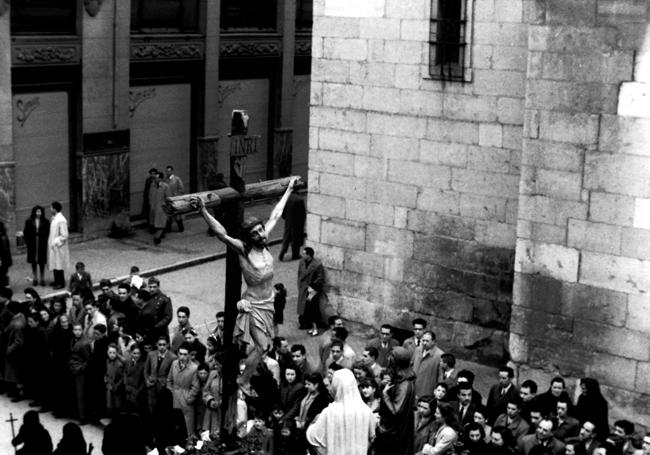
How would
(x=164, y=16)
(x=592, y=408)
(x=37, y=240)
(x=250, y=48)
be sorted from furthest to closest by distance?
(x=250, y=48), (x=164, y=16), (x=37, y=240), (x=592, y=408)

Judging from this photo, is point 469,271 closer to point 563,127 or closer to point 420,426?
point 563,127

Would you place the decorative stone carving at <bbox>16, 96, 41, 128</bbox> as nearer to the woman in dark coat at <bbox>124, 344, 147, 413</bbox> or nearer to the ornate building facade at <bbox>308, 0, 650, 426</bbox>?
the ornate building facade at <bbox>308, 0, 650, 426</bbox>

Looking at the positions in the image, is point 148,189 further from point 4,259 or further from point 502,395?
point 502,395

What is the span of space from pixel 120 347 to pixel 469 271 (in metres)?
5.94

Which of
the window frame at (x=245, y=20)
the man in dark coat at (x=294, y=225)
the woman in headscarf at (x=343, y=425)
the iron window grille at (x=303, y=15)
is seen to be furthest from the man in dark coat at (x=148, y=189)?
the woman in headscarf at (x=343, y=425)

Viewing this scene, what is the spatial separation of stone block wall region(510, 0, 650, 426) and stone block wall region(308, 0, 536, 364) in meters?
1.79

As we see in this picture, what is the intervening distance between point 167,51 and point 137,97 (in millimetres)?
1448

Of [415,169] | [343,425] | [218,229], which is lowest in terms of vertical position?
[343,425]

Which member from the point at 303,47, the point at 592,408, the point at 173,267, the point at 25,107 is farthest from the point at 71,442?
the point at 303,47

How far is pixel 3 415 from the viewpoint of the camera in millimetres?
18281

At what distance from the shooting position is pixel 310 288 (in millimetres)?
21297

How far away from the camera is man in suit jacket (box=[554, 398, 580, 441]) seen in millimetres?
14367

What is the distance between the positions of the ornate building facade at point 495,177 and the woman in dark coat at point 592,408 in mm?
1466

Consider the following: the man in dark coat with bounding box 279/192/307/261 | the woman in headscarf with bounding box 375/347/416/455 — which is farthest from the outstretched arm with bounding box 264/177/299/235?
the man in dark coat with bounding box 279/192/307/261
